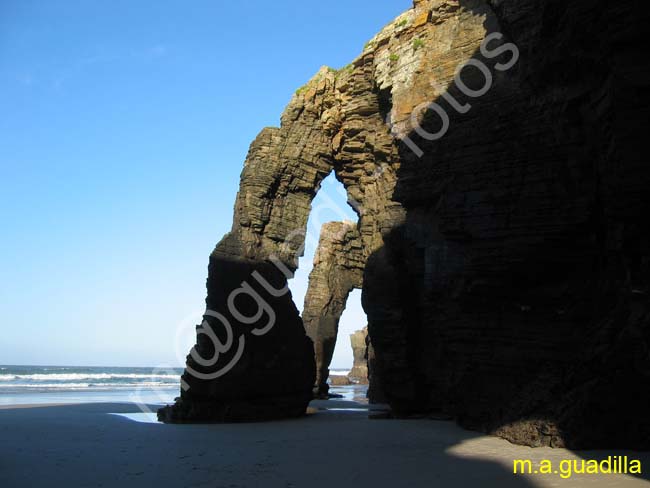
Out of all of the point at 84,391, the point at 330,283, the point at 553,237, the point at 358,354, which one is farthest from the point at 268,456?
the point at 358,354

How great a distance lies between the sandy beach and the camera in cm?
739

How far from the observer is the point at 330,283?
35062 millimetres

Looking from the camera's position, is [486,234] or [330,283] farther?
[330,283]

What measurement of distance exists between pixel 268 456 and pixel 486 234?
6.42 metres

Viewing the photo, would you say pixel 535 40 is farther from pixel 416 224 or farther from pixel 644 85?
pixel 416 224

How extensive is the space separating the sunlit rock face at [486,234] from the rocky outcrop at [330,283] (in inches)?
478

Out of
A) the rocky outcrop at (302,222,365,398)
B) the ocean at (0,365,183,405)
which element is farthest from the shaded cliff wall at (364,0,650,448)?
the rocky outcrop at (302,222,365,398)

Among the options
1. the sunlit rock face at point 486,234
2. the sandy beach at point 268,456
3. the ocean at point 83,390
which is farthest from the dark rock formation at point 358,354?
the sandy beach at point 268,456

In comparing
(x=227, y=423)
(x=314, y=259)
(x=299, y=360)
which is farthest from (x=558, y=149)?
(x=314, y=259)

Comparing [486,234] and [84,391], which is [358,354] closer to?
[84,391]

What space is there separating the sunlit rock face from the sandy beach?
5.15ft

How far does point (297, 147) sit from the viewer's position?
21.3 meters

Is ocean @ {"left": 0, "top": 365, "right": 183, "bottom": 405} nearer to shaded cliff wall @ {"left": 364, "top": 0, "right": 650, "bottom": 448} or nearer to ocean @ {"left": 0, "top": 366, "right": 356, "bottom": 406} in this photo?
ocean @ {"left": 0, "top": 366, "right": 356, "bottom": 406}

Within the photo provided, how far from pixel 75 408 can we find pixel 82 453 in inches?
458
